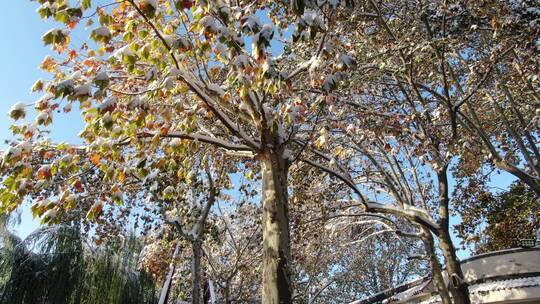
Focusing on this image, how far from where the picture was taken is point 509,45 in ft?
30.1

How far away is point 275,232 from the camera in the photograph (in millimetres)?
5379

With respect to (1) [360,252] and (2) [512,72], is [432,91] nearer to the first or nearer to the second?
→ (2) [512,72]

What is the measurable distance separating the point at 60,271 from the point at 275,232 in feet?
24.0

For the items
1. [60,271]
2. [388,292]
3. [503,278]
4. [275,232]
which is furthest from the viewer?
[388,292]

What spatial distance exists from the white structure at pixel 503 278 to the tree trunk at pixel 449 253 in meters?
4.19

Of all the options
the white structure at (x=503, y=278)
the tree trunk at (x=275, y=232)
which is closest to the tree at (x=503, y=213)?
the white structure at (x=503, y=278)

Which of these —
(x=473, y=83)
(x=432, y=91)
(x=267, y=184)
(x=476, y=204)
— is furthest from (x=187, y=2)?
(x=476, y=204)

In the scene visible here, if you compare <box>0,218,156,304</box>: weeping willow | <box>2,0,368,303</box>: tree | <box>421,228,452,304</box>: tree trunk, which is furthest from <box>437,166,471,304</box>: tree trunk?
<box>0,218,156,304</box>: weeping willow

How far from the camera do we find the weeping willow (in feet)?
32.1

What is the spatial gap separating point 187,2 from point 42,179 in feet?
9.90

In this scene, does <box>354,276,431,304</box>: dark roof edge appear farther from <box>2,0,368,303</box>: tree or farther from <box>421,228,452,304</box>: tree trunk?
<box>2,0,368,303</box>: tree

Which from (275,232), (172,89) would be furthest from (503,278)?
(172,89)

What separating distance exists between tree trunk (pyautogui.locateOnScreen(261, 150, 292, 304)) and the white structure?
36.9 ft

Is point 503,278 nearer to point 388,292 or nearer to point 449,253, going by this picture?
point 388,292
